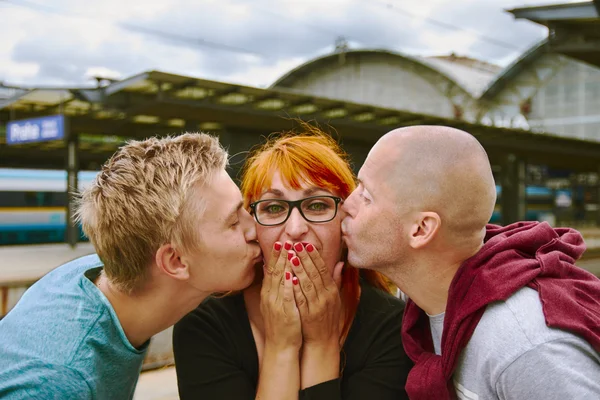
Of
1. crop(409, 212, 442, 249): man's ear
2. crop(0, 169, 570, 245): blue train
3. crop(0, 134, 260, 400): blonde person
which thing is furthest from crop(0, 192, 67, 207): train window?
crop(409, 212, 442, 249): man's ear

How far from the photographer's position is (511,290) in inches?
65.1

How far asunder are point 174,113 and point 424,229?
1159 cm

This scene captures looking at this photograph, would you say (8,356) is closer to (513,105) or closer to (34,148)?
(34,148)

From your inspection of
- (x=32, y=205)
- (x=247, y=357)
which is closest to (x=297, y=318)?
(x=247, y=357)

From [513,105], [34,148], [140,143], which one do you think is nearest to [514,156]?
[34,148]

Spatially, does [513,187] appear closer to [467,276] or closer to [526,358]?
[467,276]

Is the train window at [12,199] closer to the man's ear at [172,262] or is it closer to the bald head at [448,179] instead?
the man's ear at [172,262]

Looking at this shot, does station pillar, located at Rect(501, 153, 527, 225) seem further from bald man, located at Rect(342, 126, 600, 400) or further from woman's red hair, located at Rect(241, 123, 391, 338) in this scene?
bald man, located at Rect(342, 126, 600, 400)

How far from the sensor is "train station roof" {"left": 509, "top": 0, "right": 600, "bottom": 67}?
31.0ft

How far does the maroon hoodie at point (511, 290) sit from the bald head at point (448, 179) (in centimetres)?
12

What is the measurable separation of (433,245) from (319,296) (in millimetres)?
468

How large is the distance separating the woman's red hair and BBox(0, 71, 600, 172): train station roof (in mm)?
6140

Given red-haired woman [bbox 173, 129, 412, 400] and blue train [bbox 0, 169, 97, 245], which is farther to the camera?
blue train [bbox 0, 169, 97, 245]

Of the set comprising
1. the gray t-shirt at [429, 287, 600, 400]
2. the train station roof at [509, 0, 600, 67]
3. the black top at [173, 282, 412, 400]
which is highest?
the train station roof at [509, 0, 600, 67]
